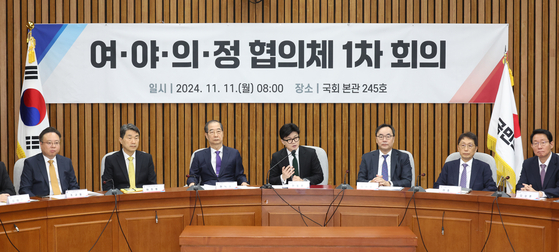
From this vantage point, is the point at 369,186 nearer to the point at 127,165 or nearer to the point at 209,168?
the point at 209,168

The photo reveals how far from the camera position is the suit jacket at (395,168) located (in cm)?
418

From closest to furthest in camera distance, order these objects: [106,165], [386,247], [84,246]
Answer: [386,247]
[84,246]
[106,165]

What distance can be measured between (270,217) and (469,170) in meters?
1.92

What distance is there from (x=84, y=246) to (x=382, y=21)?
13.7ft

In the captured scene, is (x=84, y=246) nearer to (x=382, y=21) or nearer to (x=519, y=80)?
(x=382, y=21)

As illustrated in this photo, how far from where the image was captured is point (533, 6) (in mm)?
5430

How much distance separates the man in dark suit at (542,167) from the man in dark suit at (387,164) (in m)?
1.00

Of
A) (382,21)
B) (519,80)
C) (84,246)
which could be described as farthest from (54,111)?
(519,80)

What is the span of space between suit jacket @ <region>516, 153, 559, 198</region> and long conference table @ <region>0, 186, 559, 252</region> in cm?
59

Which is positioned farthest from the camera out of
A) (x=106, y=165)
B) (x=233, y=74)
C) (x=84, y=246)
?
(x=233, y=74)

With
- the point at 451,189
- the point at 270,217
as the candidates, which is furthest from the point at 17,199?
the point at 451,189

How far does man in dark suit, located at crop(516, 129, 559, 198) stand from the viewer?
12.2 feet

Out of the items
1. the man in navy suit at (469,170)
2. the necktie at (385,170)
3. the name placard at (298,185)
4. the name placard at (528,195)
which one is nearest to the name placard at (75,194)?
the name placard at (298,185)

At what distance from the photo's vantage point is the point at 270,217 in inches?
147
